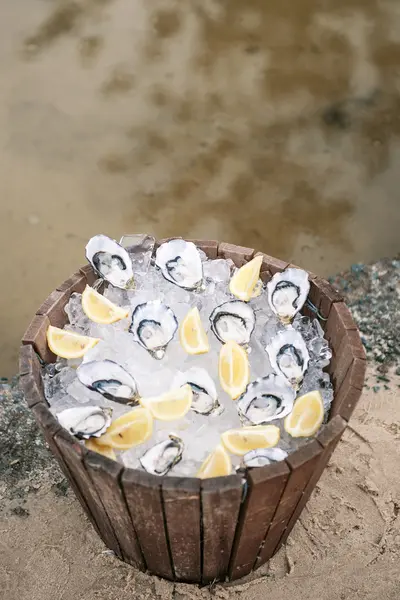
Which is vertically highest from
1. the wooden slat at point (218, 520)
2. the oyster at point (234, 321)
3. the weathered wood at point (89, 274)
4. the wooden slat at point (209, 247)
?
the wooden slat at point (209, 247)

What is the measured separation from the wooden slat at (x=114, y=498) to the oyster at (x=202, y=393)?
0.42 m

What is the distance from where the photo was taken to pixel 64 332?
104 inches

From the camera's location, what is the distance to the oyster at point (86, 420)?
2.29m

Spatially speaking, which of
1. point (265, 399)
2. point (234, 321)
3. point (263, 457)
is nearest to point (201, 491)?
point (263, 457)

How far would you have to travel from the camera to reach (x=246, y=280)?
2.77m

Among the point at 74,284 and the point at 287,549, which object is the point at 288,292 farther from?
the point at 287,549

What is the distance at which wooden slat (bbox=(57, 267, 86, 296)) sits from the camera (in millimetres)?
2785

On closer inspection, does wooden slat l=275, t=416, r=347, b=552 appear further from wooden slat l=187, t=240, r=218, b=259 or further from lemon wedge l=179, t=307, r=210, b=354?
wooden slat l=187, t=240, r=218, b=259

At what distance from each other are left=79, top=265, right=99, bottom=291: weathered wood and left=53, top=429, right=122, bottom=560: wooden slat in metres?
0.85

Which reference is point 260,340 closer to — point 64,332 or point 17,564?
point 64,332

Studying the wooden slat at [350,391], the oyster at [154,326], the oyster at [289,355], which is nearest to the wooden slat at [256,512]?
the wooden slat at [350,391]

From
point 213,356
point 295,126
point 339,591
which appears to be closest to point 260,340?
point 213,356

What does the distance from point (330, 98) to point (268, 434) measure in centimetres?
447

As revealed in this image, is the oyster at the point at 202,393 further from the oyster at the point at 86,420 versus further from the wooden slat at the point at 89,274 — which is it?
the wooden slat at the point at 89,274
